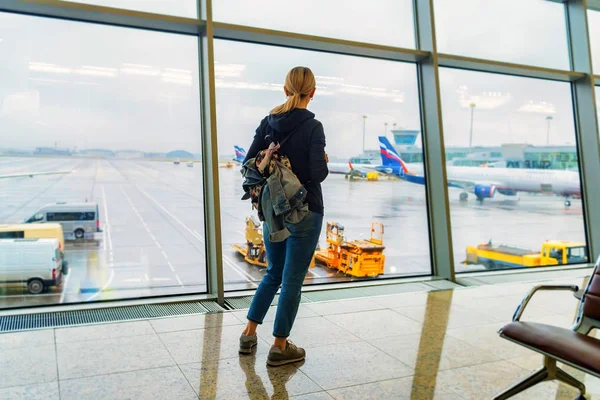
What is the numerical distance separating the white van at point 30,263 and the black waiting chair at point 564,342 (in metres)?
2.99

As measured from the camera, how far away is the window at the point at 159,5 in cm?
394

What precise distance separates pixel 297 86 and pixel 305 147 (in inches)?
12.5

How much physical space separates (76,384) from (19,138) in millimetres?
2059

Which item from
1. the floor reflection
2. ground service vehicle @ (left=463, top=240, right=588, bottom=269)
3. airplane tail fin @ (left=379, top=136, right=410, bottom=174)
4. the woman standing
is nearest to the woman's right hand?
the woman standing

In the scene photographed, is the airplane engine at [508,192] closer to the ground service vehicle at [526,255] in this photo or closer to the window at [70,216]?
the ground service vehicle at [526,255]

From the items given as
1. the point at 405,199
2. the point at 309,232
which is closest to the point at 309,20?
the point at 405,199

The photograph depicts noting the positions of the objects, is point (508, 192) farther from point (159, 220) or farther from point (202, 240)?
point (159, 220)

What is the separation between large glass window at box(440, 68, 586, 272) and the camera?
17.5 feet

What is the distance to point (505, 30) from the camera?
5531mm

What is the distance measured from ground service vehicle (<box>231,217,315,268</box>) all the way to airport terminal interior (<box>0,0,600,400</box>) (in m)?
0.02

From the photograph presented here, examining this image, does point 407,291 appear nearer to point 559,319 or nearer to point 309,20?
point 559,319

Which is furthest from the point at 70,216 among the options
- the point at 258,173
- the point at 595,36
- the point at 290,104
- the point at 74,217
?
the point at 595,36

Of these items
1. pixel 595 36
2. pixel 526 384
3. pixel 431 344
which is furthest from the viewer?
pixel 595 36

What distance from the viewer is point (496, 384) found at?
258 centimetres
